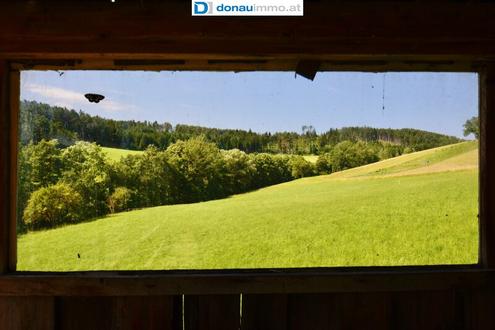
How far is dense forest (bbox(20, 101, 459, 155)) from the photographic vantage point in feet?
7.59

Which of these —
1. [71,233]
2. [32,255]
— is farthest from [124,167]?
[32,255]

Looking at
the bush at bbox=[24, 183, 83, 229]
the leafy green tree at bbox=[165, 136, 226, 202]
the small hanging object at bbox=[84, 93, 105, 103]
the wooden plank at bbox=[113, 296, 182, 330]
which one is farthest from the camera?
the leafy green tree at bbox=[165, 136, 226, 202]

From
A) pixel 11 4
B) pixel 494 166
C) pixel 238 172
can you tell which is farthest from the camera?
pixel 238 172

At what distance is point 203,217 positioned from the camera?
2523mm

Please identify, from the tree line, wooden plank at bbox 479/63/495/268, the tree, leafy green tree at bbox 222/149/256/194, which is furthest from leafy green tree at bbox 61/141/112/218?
the tree

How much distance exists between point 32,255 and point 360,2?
2536mm

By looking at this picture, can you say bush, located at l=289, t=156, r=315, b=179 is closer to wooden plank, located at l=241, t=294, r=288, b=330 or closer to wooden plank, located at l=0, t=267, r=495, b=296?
wooden plank, located at l=0, t=267, r=495, b=296

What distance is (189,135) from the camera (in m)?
2.43

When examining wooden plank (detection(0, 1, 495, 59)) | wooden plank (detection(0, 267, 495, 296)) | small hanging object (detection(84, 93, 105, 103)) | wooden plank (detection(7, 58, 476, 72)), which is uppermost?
wooden plank (detection(0, 1, 495, 59))

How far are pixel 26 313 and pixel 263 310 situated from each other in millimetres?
1383

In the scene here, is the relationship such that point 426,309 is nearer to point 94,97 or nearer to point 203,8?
point 203,8

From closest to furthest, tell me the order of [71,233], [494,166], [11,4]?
[11,4] → [494,166] → [71,233]

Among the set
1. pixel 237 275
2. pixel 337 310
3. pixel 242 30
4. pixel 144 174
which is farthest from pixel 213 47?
pixel 337 310

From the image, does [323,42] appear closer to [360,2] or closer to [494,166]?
[360,2]
